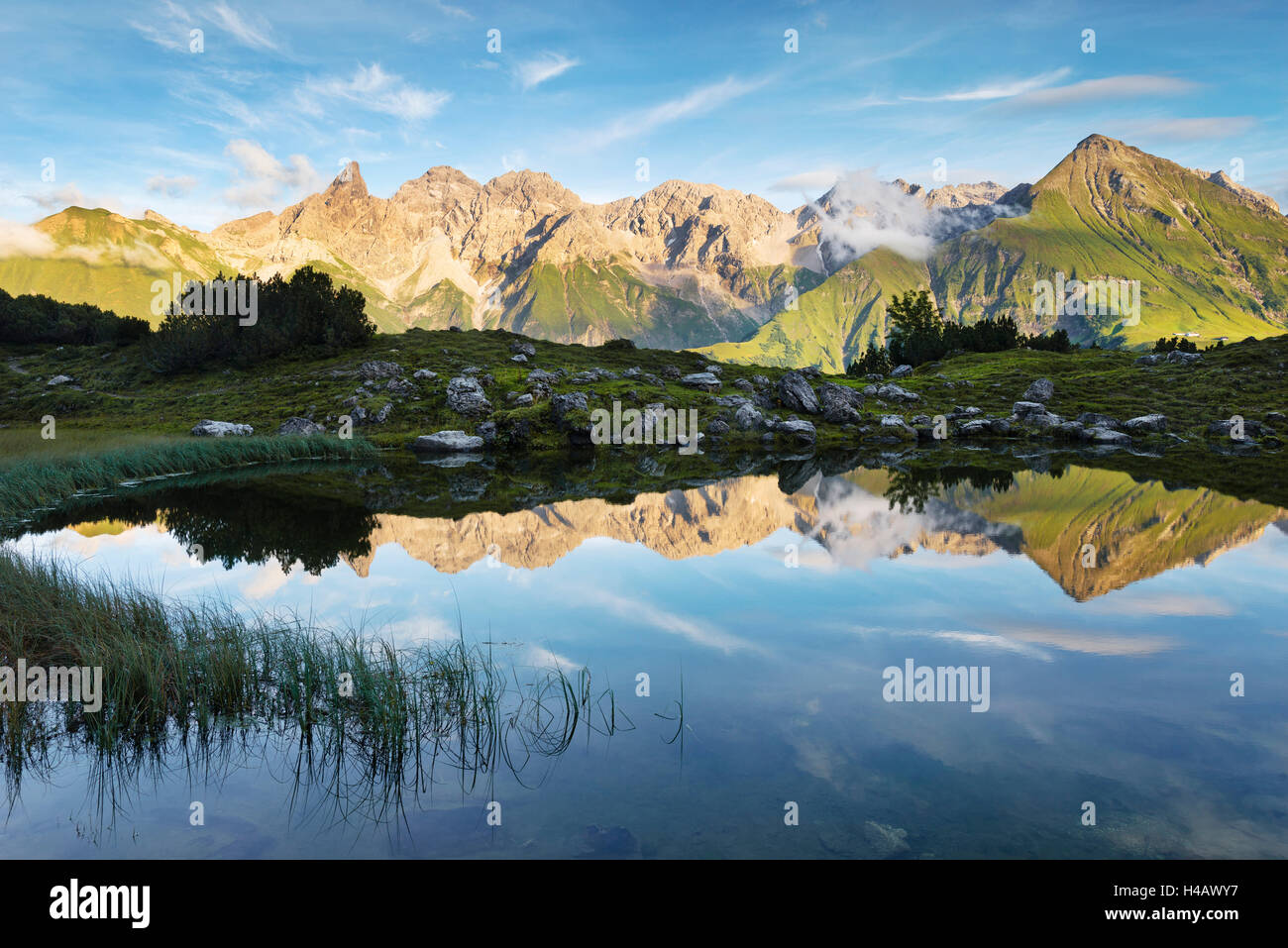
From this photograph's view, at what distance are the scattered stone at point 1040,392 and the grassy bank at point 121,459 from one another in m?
73.6

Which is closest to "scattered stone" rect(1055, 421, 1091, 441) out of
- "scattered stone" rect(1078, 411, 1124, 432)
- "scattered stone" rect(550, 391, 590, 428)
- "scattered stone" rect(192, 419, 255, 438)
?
"scattered stone" rect(1078, 411, 1124, 432)

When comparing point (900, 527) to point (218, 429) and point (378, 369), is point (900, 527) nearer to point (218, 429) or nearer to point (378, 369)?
point (218, 429)

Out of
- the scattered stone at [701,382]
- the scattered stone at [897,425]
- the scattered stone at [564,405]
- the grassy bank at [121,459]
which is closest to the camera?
the grassy bank at [121,459]

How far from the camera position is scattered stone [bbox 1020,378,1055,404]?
8106 cm

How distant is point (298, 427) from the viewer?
6322 cm

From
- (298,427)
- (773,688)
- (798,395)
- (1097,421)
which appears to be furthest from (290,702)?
(1097,421)

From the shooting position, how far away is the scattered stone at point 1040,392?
8106cm

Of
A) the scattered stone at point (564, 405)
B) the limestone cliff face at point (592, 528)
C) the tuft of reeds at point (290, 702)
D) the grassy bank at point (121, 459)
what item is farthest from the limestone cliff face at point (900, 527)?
the scattered stone at point (564, 405)

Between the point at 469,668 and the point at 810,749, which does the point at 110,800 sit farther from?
the point at 810,749

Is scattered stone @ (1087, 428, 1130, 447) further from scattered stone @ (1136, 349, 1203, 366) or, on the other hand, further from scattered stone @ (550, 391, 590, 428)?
scattered stone @ (550, 391, 590, 428)

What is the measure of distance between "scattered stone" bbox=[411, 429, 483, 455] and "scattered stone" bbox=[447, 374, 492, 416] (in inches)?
297

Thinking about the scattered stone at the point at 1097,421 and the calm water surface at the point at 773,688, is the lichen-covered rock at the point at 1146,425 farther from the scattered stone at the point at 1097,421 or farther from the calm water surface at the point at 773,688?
the calm water surface at the point at 773,688
